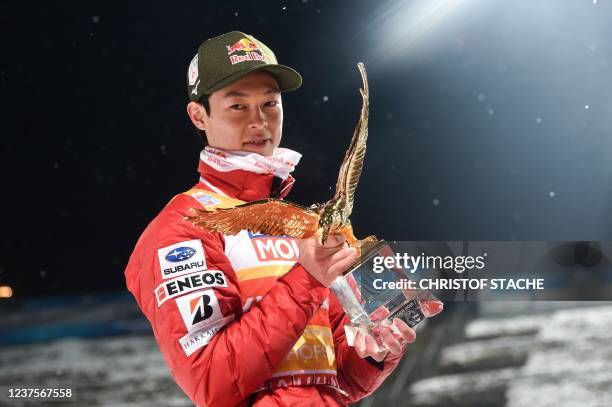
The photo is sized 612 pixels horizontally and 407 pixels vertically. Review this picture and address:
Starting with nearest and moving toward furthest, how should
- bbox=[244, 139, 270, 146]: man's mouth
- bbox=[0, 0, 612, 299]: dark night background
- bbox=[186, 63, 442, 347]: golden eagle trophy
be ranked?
bbox=[186, 63, 442, 347]: golden eagle trophy → bbox=[244, 139, 270, 146]: man's mouth → bbox=[0, 0, 612, 299]: dark night background

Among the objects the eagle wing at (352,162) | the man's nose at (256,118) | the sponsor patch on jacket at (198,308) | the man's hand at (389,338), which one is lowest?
the man's hand at (389,338)

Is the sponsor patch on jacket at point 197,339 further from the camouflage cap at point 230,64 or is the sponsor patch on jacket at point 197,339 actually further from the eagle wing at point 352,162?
the camouflage cap at point 230,64

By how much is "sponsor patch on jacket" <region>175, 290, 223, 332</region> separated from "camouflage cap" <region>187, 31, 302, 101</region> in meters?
0.41

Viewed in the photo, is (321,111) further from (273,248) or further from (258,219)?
(258,219)

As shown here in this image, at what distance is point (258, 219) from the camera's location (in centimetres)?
118

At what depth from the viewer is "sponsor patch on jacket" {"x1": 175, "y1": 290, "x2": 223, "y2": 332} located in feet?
4.00

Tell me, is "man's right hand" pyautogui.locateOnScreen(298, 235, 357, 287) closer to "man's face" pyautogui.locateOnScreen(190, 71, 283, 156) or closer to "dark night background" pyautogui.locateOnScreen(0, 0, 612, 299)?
"man's face" pyautogui.locateOnScreen(190, 71, 283, 156)

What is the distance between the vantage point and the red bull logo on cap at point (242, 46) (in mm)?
1420

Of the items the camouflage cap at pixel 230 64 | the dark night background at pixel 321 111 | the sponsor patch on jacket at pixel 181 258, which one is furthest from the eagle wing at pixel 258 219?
the dark night background at pixel 321 111

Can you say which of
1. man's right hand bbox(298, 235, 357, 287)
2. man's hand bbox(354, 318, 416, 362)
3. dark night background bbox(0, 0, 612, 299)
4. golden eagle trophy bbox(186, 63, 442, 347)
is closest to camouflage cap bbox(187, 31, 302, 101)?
golden eagle trophy bbox(186, 63, 442, 347)

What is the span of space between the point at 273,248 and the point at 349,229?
0.22 meters

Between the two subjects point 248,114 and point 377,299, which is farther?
point 248,114

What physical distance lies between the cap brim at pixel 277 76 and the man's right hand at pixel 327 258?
371mm

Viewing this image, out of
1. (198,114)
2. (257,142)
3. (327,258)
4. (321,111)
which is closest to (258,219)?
(327,258)
